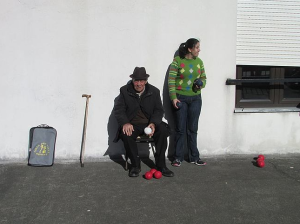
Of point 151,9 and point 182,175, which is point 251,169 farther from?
point 151,9

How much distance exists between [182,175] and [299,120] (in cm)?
231

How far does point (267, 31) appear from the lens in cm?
520

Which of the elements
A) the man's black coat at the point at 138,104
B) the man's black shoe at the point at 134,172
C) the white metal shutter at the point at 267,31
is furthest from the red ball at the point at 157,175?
the white metal shutter at the point at 267,31

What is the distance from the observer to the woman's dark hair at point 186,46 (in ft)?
15.2

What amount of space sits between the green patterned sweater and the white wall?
0.94 feet

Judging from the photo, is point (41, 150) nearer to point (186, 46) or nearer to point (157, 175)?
point (157, 175)

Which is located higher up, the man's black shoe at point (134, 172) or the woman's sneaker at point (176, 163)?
the woman's sneaker at point (176, 163)

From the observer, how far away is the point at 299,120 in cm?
540

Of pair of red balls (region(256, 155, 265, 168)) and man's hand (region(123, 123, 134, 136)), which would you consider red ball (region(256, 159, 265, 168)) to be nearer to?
pair of red balls (region(256, 155, 265, 168))

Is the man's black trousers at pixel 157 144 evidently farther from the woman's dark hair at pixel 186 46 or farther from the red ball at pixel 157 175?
the woman's dark hair at pixel 186 46

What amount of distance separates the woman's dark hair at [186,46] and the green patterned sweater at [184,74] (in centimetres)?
8

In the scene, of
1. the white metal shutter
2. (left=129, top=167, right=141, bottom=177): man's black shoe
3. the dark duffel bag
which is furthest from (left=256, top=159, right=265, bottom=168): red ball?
the dark duffel bag

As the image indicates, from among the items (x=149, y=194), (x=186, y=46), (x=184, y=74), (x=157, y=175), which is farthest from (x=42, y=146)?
(x=186, y=46)

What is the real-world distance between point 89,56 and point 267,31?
282cm
